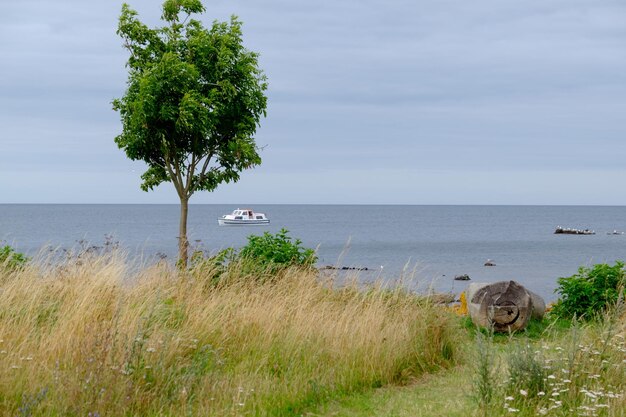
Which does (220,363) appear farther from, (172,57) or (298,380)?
(172,57)

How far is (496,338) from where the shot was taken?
13922mm

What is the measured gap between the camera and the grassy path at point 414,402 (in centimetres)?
796

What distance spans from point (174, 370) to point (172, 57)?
14.6 meters

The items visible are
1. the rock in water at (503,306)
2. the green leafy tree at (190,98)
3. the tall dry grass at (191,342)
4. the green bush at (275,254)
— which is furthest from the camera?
the green leafy tree at (190,98)

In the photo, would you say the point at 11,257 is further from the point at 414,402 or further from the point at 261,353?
the point at 414,402

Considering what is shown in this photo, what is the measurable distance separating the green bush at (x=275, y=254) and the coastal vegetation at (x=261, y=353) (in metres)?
1.80

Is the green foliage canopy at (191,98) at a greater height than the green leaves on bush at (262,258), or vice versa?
the green foliage canopy at (191,98)

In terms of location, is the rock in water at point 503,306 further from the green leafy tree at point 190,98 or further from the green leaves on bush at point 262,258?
the green leafy tree at point 190,98

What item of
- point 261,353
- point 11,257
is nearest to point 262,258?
point 11,257

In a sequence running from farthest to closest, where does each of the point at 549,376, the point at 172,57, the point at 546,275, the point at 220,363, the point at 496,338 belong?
the point at 546,275, the point at 172,57, the point at 496,338, the point at 220,363, the point at 549,376

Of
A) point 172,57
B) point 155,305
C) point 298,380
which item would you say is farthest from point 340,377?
point 172,57

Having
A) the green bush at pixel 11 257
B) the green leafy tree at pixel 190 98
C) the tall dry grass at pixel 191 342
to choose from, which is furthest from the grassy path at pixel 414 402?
the green leafy tree at pixel 190 98

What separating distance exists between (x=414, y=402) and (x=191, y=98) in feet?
45.8

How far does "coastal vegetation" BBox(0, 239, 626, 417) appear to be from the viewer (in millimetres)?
7254
